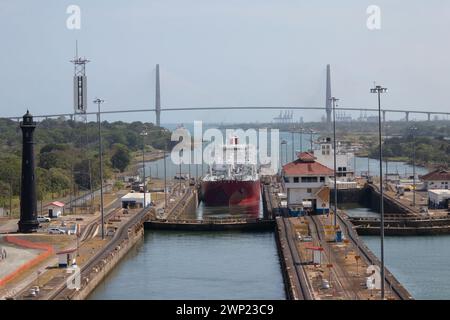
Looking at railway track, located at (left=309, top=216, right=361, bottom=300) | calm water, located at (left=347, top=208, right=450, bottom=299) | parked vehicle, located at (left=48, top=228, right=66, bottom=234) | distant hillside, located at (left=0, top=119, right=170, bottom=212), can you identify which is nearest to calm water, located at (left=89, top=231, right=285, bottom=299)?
railway track, located at (left=309, top=216, right=361, bottom=300)

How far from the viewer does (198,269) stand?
15688mm

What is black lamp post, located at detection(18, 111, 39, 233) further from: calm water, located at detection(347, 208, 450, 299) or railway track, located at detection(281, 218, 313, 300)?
calm water, located at detection(347, 208, 450, 299)

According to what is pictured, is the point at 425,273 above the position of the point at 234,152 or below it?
below

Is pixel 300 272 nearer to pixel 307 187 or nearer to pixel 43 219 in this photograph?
pixel 307 187

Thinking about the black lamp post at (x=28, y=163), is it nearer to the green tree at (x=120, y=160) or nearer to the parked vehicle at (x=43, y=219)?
the parked vehicle at (x=43, y=219)

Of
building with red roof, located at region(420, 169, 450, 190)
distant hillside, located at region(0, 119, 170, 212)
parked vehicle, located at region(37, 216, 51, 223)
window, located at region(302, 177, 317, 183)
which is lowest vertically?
parked vehicle, located at region(37, 216, 51, 223)

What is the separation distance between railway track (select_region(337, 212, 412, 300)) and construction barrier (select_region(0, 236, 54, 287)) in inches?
221

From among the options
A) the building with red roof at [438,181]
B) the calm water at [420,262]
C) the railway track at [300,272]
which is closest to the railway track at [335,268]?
the railway track at [300,272]

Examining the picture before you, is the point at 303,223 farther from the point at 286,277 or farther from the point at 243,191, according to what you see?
the point at 243,191

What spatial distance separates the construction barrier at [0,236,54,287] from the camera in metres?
13.4

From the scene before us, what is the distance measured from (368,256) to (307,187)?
21.0 ft

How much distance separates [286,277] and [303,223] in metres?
6.20

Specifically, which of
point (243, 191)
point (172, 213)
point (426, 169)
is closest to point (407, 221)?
point (172, 213)
